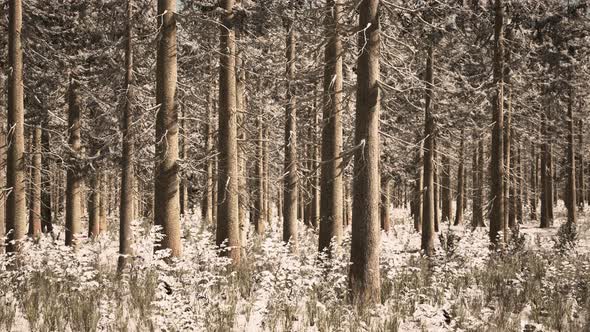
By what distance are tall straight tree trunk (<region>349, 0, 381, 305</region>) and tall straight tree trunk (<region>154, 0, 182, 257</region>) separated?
4.15m

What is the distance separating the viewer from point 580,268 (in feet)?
38.8

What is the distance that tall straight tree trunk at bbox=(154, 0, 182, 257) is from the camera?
9961 millimetres

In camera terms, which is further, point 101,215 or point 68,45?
point 101,215

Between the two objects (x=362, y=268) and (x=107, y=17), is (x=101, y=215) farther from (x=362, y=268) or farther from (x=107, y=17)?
(x=362, y=268)

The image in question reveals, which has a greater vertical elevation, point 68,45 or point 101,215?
point 68,45

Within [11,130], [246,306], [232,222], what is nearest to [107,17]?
[11,130]

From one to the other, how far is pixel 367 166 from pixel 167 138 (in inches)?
177

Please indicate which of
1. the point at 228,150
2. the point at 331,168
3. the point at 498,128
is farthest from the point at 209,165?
the point at 498,128

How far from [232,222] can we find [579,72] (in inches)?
782

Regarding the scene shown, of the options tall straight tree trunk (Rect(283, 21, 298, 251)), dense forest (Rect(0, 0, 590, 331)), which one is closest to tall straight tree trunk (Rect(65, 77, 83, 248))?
dense forest (Rect(0, 0, 590, 331))

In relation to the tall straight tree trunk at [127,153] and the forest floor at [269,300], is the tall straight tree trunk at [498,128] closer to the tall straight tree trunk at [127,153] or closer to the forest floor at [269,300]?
the forest floor at [269,300]

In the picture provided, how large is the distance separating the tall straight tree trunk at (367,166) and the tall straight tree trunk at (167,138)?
4147 millimetres

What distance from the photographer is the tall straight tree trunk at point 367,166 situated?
25.6 ft

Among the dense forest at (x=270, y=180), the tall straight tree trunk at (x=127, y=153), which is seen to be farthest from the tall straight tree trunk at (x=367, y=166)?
the tall straight tree trunk at (x=127, y=153)
